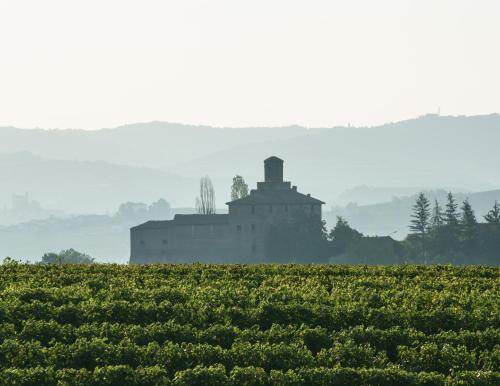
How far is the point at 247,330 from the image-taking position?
19797 mm

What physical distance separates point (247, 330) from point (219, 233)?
378ft

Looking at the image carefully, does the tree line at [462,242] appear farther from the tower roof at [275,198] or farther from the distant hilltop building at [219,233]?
the distant hilltop building at [219,233]

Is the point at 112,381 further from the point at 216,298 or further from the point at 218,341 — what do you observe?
the point at 216,298

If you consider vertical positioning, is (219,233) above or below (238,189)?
below

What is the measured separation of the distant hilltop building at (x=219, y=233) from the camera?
13400cm

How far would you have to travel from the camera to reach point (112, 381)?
680 inches

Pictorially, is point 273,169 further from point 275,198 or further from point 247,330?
point 247,330

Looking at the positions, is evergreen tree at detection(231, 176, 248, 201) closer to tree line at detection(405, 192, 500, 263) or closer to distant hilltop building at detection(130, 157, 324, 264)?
distant hilltop building at detection(130, 157, 324, 264)

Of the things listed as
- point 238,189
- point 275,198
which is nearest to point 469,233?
point 275,198

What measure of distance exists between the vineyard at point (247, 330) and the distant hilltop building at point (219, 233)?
106380mm

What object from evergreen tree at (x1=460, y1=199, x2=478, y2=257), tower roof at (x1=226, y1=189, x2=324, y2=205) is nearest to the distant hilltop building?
tower roof at (x1=226, y1=189, x2=324, y2=205)

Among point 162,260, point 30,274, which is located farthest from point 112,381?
point 162,260

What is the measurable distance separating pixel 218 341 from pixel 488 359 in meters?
4.64

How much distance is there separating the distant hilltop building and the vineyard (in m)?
106
